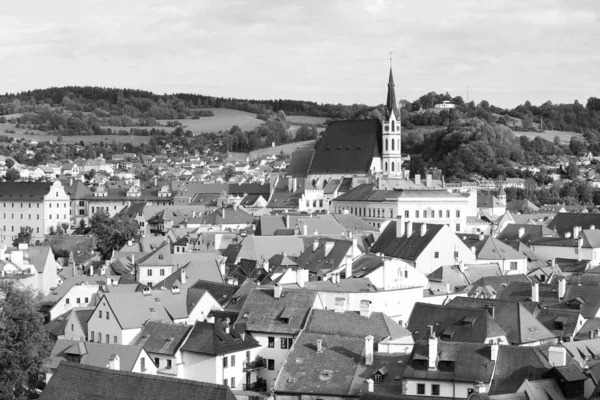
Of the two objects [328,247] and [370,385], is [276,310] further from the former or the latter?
[328,247]

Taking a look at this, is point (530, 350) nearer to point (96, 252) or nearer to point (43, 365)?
point (43, 365)

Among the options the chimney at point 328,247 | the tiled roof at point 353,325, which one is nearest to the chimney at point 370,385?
the tiled roof at point 353,325

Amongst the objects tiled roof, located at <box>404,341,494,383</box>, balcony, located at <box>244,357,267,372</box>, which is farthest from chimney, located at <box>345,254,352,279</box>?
tiled roof, located at <box>404,341,494,383</box>

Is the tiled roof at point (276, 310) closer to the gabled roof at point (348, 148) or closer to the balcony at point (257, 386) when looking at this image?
the balcony at point (257, 386)

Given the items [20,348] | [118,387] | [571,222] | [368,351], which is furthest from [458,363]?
[571,222]

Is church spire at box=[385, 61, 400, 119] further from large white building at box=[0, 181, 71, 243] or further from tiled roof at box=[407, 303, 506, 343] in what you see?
tiled roof at box=[407, 303, 506, 343]

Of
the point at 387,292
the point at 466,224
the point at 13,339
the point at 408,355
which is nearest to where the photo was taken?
the point at 408,355

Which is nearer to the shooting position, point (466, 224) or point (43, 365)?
point (43, 365)

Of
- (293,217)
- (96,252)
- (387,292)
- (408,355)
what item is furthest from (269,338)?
(96,252)
